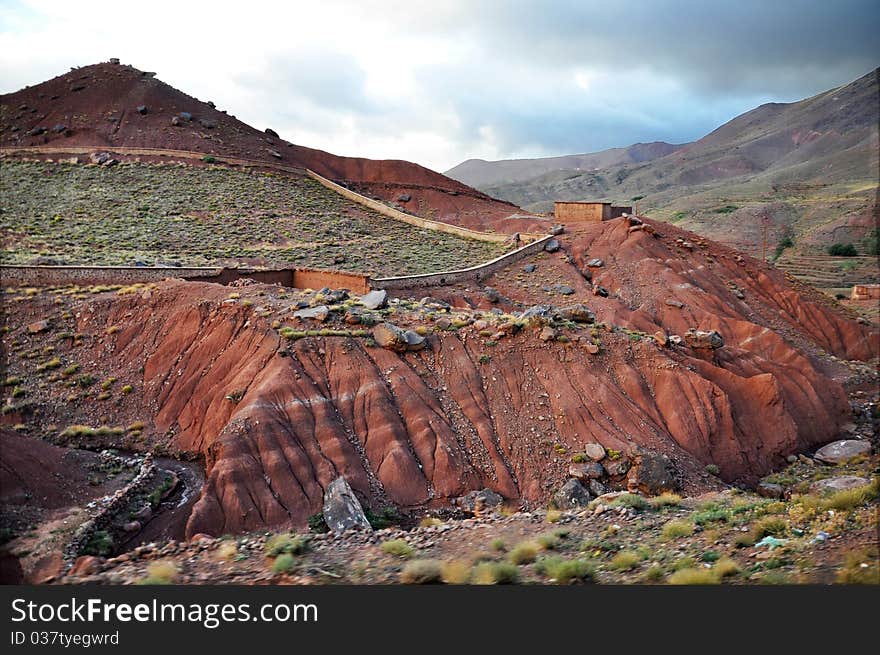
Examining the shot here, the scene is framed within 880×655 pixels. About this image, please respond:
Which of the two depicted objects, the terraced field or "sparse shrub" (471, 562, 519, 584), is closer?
"sparse shrub" (471, 562, 519, 584)

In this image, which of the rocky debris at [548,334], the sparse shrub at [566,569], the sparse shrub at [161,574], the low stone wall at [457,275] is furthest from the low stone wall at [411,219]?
the sparse shrub at [161,574]

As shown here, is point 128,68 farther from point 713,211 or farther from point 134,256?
point 713,211

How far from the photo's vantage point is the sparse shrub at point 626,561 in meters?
9.28

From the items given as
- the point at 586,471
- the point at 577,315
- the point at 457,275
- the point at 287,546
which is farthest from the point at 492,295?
the point at 287,546

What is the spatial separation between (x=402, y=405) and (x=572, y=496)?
589cm

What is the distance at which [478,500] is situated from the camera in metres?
17.2

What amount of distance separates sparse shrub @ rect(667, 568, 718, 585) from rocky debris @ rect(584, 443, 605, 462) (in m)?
10.3

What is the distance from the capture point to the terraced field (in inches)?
1464

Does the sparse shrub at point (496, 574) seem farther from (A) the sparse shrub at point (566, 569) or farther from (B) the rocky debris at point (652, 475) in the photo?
(B) the rocky debris at point (652, 475)

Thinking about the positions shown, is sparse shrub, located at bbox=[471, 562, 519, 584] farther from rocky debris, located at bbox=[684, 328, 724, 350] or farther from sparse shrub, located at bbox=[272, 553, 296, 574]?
rocky debris, located at bbox=[684, 328, 724, 350]

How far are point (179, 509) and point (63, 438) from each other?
6040 millimetres

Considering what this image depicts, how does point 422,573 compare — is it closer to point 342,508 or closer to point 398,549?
point 398,549

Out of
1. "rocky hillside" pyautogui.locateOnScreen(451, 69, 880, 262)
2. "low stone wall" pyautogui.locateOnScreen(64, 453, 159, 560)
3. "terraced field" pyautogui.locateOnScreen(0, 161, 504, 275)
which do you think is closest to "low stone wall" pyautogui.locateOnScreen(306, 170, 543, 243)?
"terraced field" pyautogui.locateOnScreen(0, 161, 504, 275)

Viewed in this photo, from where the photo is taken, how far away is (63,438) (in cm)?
1922
